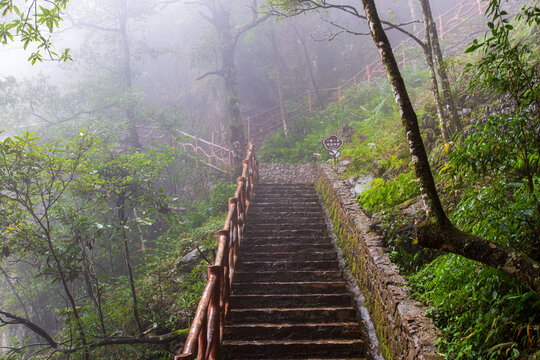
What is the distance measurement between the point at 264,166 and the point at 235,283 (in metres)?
8.28

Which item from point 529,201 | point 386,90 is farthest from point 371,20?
point 386,90

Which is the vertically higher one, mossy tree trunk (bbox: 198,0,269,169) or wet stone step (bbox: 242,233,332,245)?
mossy tree trunk (bbox: 198,0,269,169)

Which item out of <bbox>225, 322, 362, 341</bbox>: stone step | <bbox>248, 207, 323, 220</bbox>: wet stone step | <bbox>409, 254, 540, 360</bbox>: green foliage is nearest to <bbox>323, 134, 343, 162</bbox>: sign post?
<bbox>248, 207, 323, 220</bbox>: wet stone step

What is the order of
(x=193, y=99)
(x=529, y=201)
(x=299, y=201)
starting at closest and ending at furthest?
(x=529, y=201)
(x=299, y=201)
(x=193, y=99)

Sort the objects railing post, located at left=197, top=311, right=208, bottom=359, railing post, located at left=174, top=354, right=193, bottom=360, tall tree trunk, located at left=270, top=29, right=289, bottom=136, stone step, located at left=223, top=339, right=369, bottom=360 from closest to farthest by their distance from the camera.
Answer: railing post, located at left=174, top=354, right=193, bottom=360 → railing post, located at left=197, top=311, right=208, bottom=359 → stone step, located at left=223, top=339, right=369, bottom=360 → tall tree trunk, located at left=270, top=29, right=289, bottom=136

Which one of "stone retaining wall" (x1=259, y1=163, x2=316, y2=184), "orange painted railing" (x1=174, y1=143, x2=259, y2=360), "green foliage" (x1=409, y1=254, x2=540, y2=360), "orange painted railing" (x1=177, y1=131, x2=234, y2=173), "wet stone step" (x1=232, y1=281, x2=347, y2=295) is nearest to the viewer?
"green foliage" (x1=409, y1=254, x2=540, y2=360)

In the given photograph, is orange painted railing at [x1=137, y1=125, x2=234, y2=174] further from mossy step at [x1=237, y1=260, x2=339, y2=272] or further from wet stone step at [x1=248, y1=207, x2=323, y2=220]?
mossy step at [x1=237, y1=260, x2=339, y2=272]

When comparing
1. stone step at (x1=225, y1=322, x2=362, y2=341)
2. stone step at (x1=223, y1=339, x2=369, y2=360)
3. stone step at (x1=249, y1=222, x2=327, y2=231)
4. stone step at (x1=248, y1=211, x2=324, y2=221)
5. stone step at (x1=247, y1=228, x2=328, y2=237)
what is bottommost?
stone step at (x1=223, y1=339, x2=369, y2=360)

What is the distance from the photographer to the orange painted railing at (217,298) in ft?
10.9

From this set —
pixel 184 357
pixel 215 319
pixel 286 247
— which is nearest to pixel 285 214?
pixel 286 247

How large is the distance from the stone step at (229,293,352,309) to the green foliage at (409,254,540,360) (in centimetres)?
202

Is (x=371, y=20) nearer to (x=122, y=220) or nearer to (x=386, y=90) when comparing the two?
(x=122, y=220)

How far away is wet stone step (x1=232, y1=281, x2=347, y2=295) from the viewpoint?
→ 5363mm

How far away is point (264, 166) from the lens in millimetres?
13656
